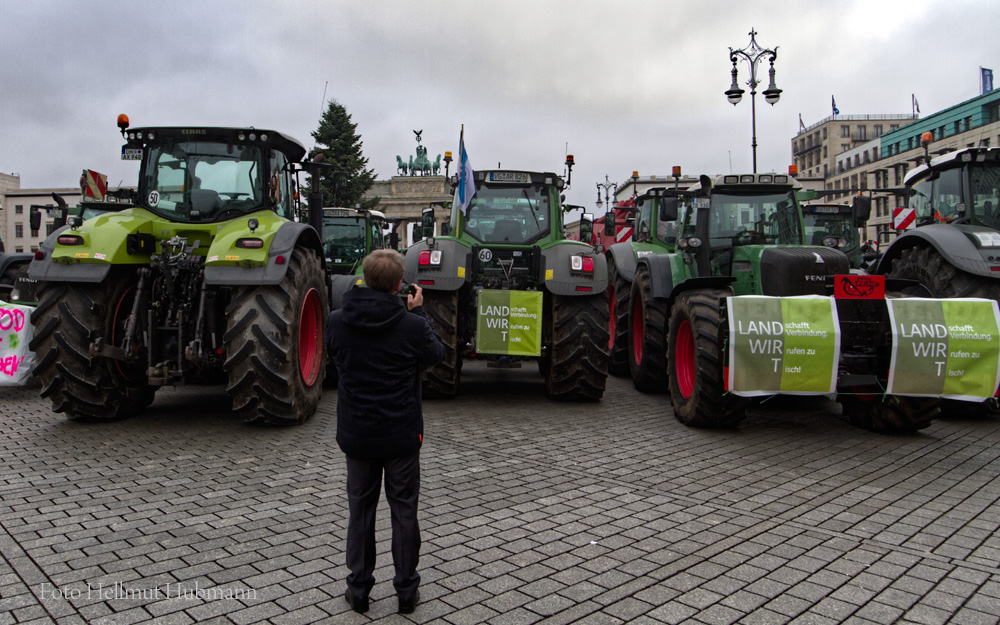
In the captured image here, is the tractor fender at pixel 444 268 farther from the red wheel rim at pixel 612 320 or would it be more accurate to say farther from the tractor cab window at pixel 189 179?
the red wheel rim at pixel 612 320

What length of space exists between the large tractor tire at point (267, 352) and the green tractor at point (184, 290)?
1cm

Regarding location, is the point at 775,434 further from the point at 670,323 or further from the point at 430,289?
the point at 430,289

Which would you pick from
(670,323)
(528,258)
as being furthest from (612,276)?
(670,323)

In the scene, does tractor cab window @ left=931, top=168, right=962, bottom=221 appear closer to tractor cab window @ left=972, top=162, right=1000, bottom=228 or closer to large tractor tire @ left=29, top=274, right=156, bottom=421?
tractor cab window @ left=972, top=162, right=1000, bottom=228

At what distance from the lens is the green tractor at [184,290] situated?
6.88 metres

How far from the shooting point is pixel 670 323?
8320mm

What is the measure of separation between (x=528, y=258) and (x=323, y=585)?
21.4 ft

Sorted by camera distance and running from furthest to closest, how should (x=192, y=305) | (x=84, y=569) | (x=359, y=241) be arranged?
(x=359, y=241), (x=192, y=305), (x=84, y=569)

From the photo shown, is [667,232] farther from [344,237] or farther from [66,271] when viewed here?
[66,271]

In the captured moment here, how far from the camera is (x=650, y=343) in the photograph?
979 centimetres

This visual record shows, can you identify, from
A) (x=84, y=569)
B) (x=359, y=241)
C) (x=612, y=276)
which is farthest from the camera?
Answer: (x=359, y=241)

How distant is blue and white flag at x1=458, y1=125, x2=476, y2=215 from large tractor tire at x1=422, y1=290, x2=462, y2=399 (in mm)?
1141

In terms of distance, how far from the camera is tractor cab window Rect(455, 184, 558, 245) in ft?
33.1

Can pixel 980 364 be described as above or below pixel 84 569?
above
